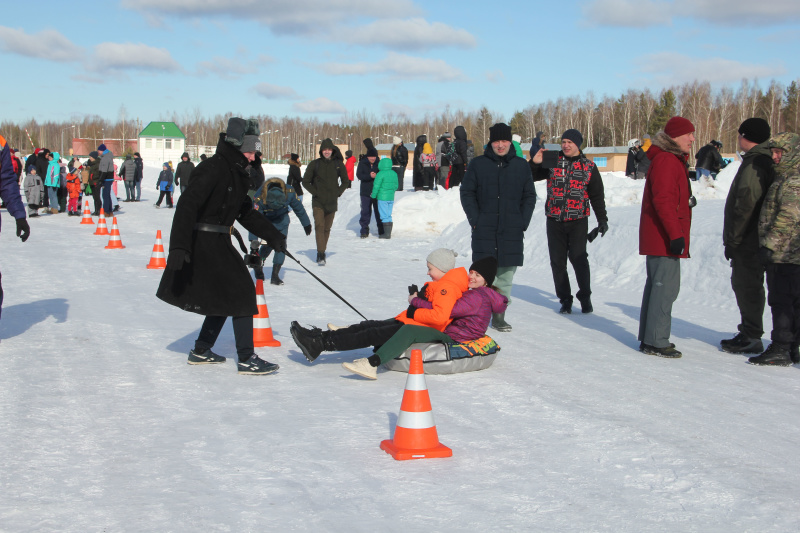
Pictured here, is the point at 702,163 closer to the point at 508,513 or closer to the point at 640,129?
the point at 508,513

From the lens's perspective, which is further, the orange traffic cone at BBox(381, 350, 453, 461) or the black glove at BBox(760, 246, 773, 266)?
the black glove at BBox(760, 246, 773, 266)

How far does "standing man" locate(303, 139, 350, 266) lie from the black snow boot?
305 inches

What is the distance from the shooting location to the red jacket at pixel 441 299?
575 cm

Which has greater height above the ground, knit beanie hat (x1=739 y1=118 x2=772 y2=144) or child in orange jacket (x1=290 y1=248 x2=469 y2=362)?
knit beanie hat (x1=739 y1=118 x2=772 y2=144)

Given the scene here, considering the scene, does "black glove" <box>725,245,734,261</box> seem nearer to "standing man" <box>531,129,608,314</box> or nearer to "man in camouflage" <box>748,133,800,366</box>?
"man in camouflage" <box>748,133,800,366</box>

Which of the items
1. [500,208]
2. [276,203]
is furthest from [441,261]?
[276,203]

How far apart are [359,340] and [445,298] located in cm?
75

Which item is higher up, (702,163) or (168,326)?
(702,163)

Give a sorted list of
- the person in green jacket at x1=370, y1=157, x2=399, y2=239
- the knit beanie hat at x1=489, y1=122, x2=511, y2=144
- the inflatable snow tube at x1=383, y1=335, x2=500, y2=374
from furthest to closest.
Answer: the person in green jacket at x1=370, y1=157, x2=399, y2=239 → the knit beanie hat at x1=489, y1=122, x2=511, y2=144 → the inflatable snow tube at x1=383, y1=335, x2=500, y2=374

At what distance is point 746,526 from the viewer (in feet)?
10.6

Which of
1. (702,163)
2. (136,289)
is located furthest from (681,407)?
(702,163)

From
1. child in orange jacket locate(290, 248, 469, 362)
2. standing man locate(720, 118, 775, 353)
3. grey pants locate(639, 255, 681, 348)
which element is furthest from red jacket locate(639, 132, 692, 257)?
child in orange jacket locate(290, 248, 469, 362)

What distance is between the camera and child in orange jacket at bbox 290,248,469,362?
574 centimetres

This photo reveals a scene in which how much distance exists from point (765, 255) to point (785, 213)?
40 cm
